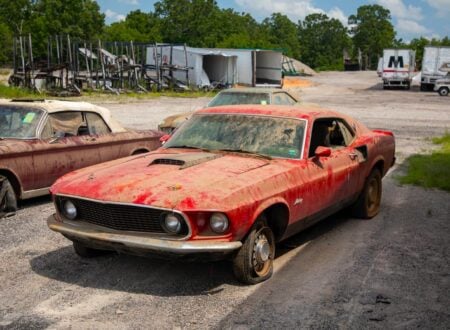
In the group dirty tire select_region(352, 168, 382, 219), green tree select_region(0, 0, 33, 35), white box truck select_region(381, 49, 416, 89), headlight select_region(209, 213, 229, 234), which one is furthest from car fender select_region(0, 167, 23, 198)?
green tree select_region(0, 0, 33, 35)

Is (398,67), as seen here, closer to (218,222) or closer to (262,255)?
(262,255)

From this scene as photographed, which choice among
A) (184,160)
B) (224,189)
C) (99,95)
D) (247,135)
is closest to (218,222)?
(224,189)

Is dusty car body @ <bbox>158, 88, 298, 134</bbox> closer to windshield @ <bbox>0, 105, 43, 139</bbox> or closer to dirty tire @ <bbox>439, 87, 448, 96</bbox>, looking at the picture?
windshield @ <bbox>0, 105, 43, 139</bbox>

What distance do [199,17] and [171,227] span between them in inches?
3087

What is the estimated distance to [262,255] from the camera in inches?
198

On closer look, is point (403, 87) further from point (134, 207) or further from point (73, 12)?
point (134, 207)

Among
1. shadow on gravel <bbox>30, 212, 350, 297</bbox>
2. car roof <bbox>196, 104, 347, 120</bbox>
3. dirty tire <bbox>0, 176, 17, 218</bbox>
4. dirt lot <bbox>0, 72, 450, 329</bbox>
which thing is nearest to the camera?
dirt lot <bbox>0, 72, 450, 329</bbox>

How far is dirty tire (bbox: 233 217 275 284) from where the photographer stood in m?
4.84

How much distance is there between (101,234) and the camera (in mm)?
4801

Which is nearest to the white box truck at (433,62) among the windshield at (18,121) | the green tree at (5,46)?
A: the windshield at (18,121)

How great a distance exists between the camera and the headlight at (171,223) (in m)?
4.58

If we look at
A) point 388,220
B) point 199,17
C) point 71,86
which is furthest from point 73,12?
point 388,220

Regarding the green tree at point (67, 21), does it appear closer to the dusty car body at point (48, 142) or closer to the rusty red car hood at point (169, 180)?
the dusty car body at point (48, 142)

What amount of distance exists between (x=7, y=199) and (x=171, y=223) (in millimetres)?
3429
